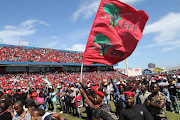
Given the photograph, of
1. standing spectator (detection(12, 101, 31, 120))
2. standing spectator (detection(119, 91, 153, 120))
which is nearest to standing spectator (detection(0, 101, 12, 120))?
standing spectator (detection(12, 101, 31, 120))

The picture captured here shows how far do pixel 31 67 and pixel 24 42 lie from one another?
11.9 metres

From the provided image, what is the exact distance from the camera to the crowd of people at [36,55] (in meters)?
28.0

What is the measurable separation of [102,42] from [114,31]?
2.06 ft

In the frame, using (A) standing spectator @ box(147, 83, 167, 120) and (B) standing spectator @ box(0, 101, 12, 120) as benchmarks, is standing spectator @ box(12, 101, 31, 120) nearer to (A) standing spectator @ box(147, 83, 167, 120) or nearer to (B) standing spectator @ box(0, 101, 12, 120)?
(B) standing spectator @ box(0, 101, 12, 120)

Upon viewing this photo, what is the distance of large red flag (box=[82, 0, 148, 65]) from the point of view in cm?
500

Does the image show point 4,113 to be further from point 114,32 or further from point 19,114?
point 114,32

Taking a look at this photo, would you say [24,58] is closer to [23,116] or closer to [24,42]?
[24,42]

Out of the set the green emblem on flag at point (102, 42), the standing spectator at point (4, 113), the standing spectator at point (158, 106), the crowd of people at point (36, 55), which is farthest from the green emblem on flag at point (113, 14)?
the crowd of people at point (36, 55)

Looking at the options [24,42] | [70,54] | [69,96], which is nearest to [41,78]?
[70,54]

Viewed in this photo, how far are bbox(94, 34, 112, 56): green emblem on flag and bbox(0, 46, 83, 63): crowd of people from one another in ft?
86.0

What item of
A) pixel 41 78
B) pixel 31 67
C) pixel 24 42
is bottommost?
pixel 41 78

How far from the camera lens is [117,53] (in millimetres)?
5352

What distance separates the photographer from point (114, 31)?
5246mm

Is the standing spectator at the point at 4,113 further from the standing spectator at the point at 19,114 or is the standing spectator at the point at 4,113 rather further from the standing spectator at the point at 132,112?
the standing spectator at the point at 132,112
